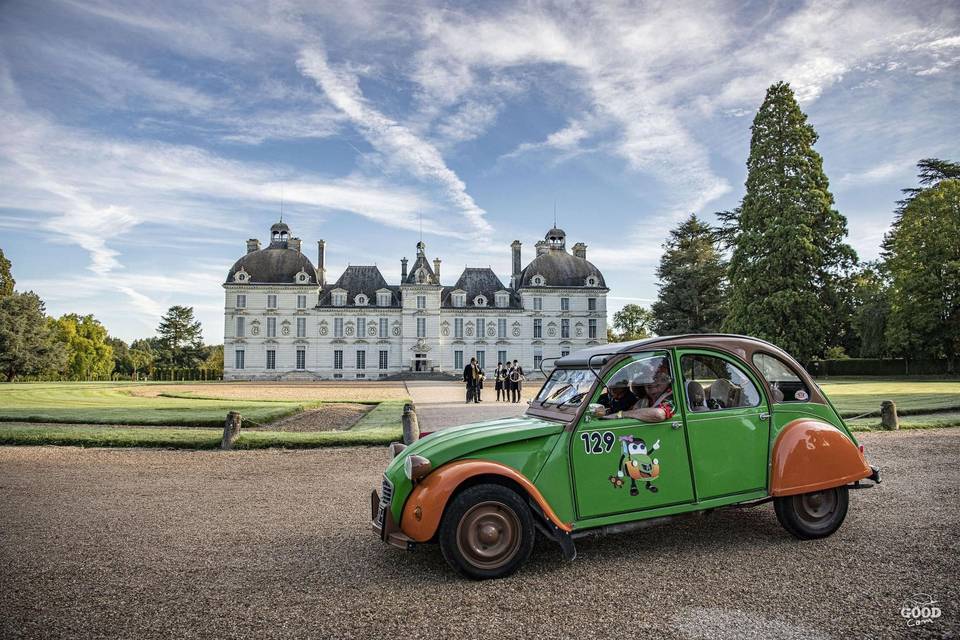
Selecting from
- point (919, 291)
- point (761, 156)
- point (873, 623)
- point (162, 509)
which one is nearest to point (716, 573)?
point (873, 623)

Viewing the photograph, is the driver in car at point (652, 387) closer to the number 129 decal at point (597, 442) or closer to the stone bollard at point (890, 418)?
the number 129 decal at point (597, 442)

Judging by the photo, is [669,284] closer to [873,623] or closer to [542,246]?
[542,246]

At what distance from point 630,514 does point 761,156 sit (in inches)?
1587

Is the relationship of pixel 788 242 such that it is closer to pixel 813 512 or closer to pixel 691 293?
pixel 691 293

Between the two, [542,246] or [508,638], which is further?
[542,246]

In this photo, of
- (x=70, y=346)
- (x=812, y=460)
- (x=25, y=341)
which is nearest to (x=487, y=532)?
(x=812, y=460)

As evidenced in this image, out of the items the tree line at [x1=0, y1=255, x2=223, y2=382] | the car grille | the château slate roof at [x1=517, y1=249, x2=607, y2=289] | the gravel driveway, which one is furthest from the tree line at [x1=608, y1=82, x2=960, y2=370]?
the tree line at [x1=0, y1=255, x2=223, y2=382]

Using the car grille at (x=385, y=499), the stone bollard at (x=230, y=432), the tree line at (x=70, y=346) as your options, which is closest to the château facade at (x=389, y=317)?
the tree line at (x=70, y=346)

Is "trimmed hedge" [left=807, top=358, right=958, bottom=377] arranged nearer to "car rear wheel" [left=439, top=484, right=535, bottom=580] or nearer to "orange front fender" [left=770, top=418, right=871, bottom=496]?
"orange front fender" [left=770, top=418, right=871, bottom=496]

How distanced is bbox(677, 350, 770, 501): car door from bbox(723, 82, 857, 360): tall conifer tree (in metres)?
34.4

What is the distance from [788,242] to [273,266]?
159ft

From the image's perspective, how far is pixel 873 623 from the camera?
12.3 feet

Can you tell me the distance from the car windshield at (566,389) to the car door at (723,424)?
0.88 m

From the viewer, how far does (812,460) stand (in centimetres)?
543
